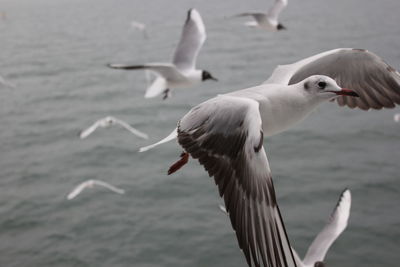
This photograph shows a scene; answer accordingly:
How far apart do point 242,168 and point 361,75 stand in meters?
1.70

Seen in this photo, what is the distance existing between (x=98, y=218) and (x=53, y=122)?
270 inches

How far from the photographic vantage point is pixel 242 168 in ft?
9.73

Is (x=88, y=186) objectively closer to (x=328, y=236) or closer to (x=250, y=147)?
(x=328, y=236)

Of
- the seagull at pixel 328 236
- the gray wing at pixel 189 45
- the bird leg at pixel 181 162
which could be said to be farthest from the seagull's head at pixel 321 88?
the gray wing at pixel 189 45

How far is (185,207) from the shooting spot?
10367mm

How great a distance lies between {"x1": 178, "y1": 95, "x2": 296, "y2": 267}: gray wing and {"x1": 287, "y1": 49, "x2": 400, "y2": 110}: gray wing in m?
1.20

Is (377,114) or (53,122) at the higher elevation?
A: (377,114)

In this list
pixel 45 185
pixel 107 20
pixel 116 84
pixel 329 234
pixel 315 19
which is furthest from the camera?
pixel 107 20

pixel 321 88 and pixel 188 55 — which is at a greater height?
pixel 321 88

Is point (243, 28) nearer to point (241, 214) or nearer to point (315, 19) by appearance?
point (315, 19)

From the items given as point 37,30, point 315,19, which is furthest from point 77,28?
point 315,19

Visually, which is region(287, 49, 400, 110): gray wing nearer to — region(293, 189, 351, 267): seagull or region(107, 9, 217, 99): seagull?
region(293, 189, 351, 267): seagull

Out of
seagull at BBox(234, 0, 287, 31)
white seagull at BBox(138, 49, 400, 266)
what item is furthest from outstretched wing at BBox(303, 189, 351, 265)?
seagull at BBox(234, 0, 287, 31)

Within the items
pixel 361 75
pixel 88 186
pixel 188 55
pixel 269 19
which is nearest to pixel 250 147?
pixel 361 75
